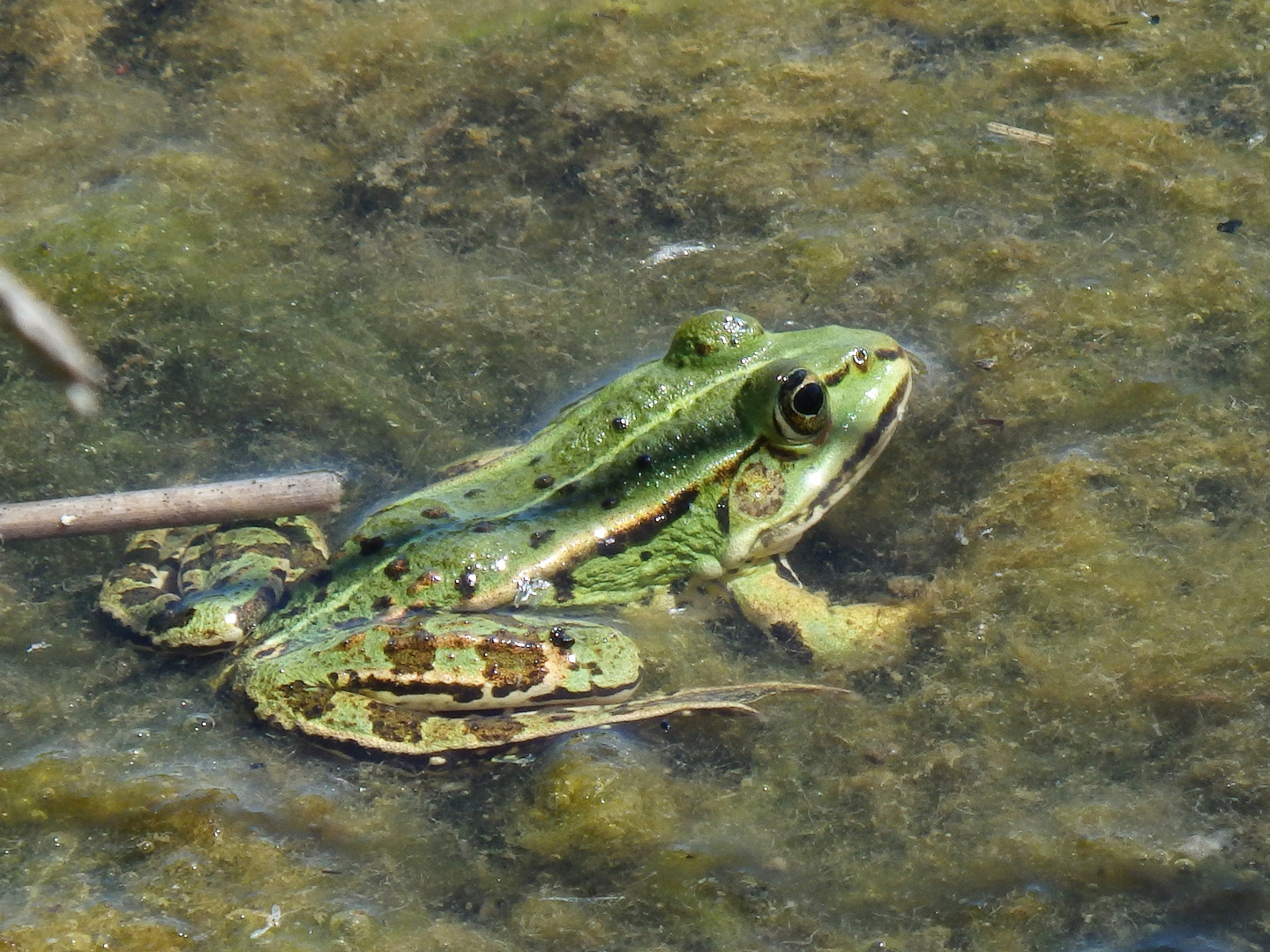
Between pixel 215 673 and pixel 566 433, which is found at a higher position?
pixel 566 433

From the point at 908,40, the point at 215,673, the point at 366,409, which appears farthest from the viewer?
the point at 908,40

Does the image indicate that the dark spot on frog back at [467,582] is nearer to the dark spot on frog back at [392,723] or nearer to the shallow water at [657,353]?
the dark spot on frog back at [392,723]

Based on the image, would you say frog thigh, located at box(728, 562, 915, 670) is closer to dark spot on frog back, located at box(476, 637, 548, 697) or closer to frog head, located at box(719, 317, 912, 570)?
frog head, located at box(719, 317, 912, 570)

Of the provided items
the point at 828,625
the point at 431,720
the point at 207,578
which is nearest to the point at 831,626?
the point at 828,625

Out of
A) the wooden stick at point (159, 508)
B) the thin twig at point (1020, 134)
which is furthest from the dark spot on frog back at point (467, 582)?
the thin twig at point (1020, 134)

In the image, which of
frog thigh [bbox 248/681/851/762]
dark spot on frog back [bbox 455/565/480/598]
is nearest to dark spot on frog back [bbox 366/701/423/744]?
frog thigh [bbox 248/681/851/762]

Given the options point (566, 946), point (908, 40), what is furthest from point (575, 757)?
point (908, 40)

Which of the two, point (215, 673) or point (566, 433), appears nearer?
point (215, 673)

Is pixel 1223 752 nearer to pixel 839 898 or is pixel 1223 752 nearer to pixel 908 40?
pixel 839 898
